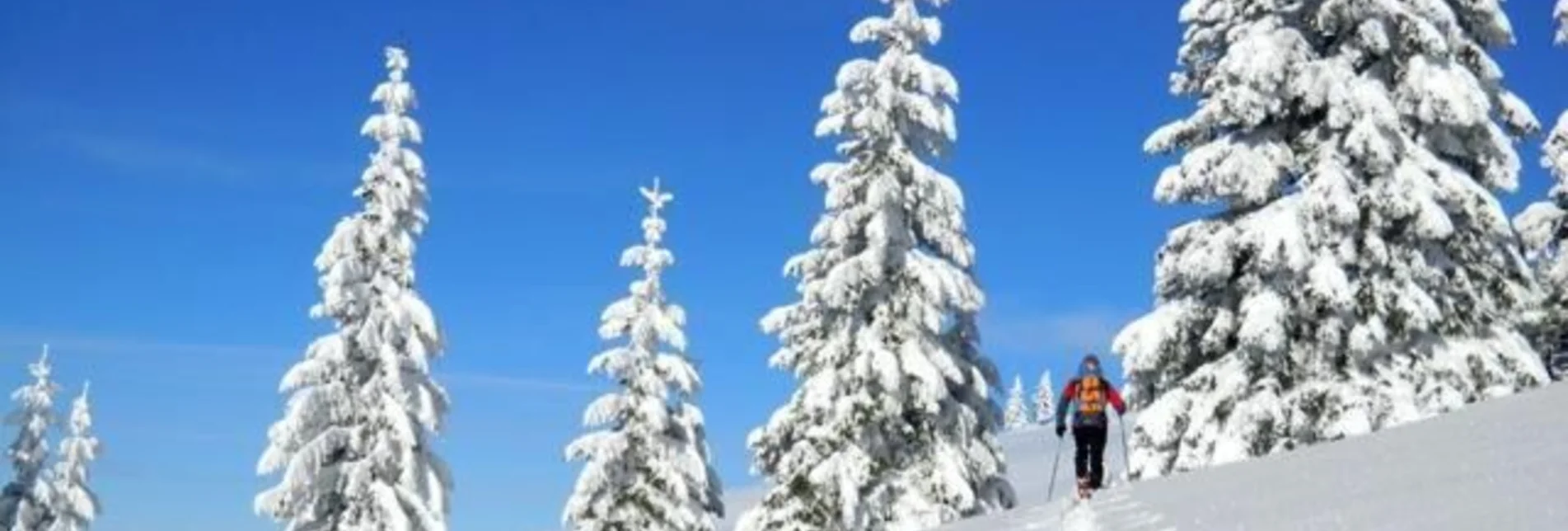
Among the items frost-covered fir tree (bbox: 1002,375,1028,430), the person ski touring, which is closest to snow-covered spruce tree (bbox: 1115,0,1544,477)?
the person ski touring

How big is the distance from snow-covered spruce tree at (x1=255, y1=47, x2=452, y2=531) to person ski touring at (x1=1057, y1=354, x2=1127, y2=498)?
14605 mm

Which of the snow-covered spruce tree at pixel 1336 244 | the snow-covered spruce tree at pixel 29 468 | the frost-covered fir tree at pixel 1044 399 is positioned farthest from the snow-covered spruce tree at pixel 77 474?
the frost-covered fir tree at pixel 1044 399

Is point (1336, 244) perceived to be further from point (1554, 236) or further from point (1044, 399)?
point (1044, 399)

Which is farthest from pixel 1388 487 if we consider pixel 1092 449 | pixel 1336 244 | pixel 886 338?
pixel 886 338

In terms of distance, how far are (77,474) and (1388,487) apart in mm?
49357

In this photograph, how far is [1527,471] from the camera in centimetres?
1277

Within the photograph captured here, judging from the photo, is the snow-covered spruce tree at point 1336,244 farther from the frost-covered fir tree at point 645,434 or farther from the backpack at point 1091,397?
the frost-covered fir tree at point 645,434

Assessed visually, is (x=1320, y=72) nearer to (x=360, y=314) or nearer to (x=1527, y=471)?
(x=1527, y=471)

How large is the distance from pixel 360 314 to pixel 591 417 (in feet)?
23.7

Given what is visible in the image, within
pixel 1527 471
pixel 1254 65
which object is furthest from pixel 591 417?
pixel 1527 471

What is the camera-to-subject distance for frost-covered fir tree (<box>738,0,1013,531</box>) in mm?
27172

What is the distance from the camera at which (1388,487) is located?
1376 centimetres

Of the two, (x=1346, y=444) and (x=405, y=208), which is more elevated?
(x=405, y=208)

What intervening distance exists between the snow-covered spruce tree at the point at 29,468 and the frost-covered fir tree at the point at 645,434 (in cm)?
2397
